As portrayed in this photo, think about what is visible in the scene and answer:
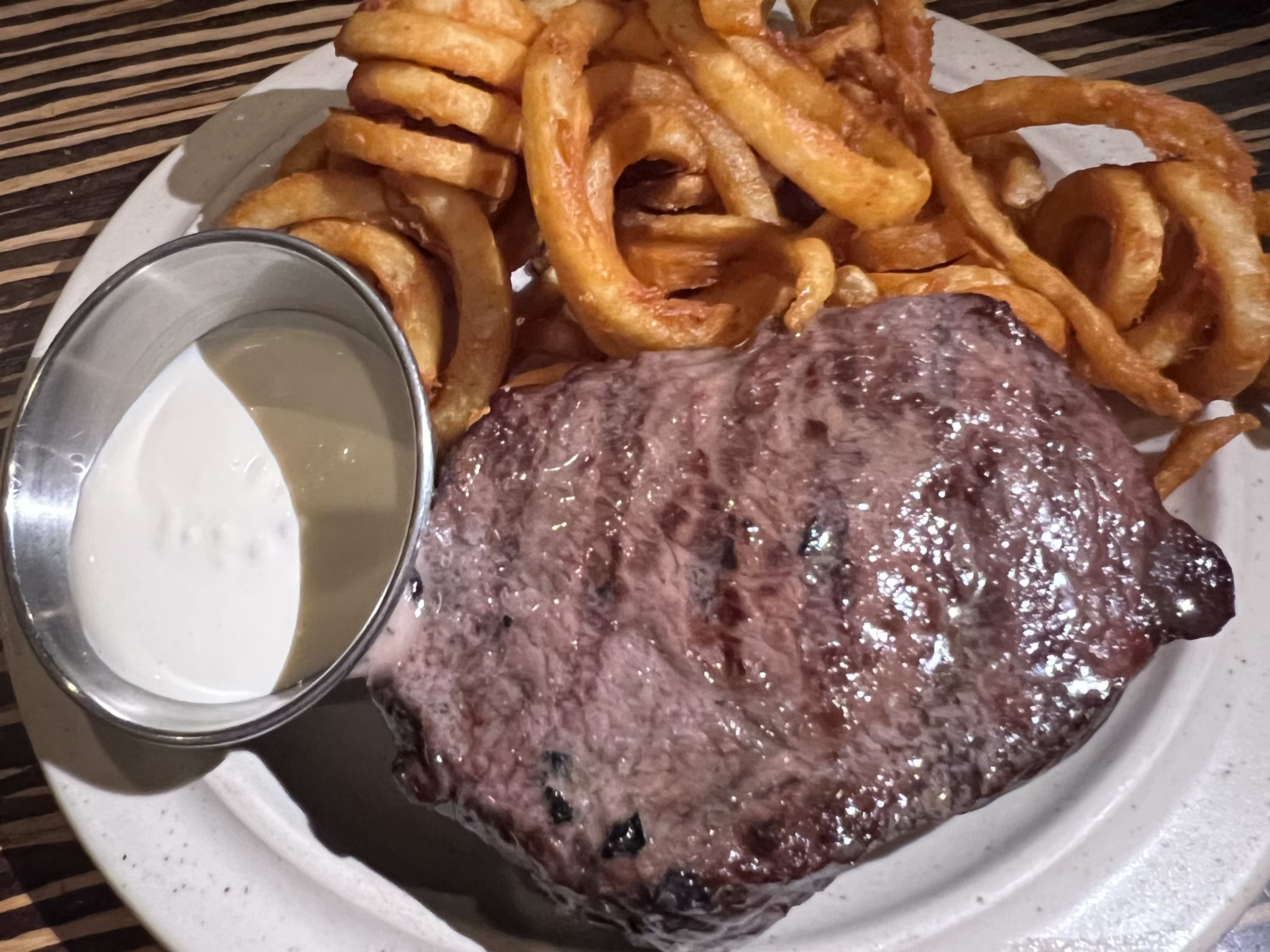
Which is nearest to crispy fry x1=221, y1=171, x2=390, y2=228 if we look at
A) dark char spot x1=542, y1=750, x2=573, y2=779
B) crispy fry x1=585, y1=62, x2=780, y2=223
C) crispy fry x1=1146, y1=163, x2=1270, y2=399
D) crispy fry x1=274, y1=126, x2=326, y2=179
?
crispy fry x1=274, y1=126, x2=326, y2=179

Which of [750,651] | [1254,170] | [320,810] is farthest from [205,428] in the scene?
[1254,170]

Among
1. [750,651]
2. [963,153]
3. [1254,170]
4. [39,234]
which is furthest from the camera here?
[39,234]

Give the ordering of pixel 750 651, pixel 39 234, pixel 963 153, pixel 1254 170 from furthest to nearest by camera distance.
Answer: pixel 39 234
pixel 963 153
pixel 1254 170
pixel 750 651

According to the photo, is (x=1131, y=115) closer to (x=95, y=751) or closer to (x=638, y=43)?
(x=638, y=43)

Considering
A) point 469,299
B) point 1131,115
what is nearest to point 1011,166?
point 1131,115

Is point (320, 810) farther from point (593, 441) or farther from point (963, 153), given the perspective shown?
point (963, 153)

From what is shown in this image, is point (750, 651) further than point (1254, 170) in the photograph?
No

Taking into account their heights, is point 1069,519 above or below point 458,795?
above
